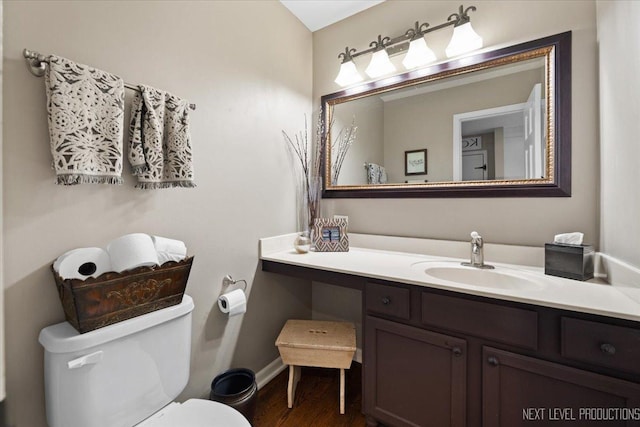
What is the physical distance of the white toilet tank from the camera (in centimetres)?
96

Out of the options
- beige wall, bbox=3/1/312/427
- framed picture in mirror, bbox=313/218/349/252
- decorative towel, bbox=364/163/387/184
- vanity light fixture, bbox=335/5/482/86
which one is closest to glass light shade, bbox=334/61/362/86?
vanity light fixture, bbox=335/5/482/86

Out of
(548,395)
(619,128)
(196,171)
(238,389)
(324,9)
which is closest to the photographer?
(548,395)

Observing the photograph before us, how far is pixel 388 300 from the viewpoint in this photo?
139 centimetres

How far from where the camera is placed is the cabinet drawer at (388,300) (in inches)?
53.3

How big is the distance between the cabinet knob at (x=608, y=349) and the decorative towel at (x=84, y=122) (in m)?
1.75

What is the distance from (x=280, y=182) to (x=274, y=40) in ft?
2.89

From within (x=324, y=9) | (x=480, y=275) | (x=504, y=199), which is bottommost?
(x=480, y=275)

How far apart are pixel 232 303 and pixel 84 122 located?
3.15 ft

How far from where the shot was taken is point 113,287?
104 centimetres

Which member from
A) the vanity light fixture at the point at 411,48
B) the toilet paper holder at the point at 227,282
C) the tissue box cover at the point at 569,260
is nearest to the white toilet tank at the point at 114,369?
the toilet paper holder at the point at 227,282

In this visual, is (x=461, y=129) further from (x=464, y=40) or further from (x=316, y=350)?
(x=316, y=350)

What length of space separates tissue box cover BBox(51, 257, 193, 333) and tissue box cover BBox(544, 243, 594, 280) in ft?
5.16

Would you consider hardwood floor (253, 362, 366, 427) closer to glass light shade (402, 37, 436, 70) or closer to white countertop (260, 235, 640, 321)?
white countertop (260, 235, 640, 321)

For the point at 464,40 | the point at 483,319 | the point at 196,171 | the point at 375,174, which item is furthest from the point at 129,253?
the point at 464,40
